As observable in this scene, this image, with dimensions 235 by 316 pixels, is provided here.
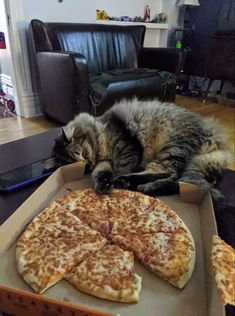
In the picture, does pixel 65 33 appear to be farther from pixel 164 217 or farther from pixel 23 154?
pixel 164 217

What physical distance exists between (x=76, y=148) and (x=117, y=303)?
2.68 feet

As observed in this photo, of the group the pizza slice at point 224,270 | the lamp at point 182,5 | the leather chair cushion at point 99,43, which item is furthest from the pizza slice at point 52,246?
the lamp at point 182,5

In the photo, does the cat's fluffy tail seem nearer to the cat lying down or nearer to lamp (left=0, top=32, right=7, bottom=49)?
the cat lying down

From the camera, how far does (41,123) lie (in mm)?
3055

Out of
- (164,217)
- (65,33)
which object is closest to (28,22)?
(65,33)

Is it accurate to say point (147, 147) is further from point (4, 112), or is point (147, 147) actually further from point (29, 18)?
point (4, 112)

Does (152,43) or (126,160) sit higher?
(152,43)

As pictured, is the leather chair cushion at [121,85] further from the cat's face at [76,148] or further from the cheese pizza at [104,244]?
the cheese pizza at [104,244]

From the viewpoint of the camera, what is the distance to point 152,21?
435cm

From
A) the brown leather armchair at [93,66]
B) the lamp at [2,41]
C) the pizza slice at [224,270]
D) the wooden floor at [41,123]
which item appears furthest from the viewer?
the lamp at [2,41]

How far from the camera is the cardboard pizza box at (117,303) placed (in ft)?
1.88

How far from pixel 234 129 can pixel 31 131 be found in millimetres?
2311

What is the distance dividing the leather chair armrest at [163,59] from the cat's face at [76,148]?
88.8 inches

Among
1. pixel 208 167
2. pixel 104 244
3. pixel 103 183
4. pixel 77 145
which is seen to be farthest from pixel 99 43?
pixel 104 244
